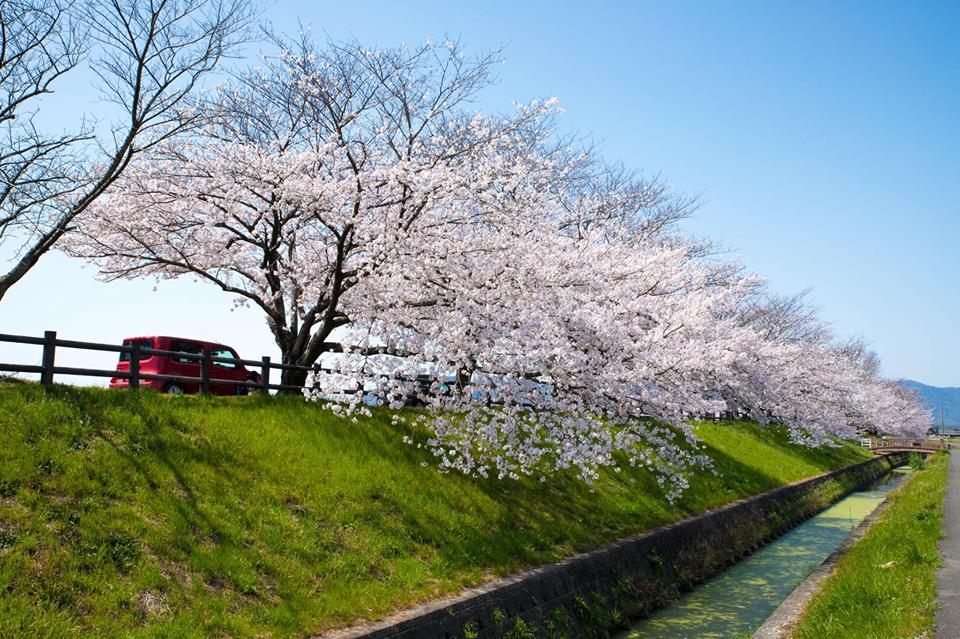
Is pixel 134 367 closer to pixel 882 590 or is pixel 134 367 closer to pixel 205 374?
pixel 205 374

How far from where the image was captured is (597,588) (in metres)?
15.3

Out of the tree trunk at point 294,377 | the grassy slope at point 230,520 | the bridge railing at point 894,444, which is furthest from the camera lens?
the bridge railing at point 894,444

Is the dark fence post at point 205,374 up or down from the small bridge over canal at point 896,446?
up

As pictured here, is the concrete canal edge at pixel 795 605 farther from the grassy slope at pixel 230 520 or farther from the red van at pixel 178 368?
the red van at pixel 178 368

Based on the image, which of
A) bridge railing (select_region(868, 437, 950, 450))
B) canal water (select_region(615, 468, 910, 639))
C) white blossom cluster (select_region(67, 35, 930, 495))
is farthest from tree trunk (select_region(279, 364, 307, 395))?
bridge railing (select_region(868, 437, 950, 450))

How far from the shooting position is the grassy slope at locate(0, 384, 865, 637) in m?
9.62

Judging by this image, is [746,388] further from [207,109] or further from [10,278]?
[10,278]

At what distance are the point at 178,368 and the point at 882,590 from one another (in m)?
17.6

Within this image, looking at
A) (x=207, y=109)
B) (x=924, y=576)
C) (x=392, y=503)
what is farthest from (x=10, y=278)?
(x=924, y=576)

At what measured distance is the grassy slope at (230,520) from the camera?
9.62 m

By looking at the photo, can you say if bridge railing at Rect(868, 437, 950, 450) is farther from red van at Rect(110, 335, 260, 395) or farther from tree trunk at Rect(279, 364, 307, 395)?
tree trunk at Rect(279, 364, 307, 395)

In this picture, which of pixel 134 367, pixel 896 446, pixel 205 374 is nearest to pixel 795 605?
pixel 205 374

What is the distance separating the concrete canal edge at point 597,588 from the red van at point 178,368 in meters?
9.39

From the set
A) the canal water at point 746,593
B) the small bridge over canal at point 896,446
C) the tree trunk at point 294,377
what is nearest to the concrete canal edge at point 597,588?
the canal water at point 746,593
